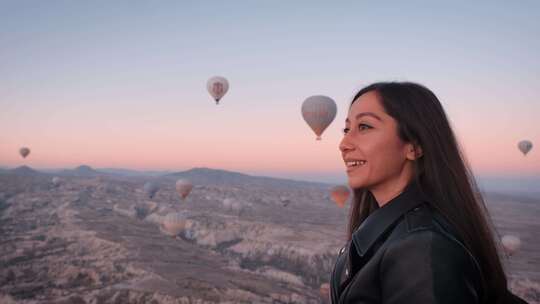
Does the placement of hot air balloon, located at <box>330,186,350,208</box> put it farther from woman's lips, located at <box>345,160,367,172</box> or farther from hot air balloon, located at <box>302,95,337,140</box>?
woman's lips, located at <box>345,160,367,172</box>

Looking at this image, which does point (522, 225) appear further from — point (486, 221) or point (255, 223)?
point (486, 221)

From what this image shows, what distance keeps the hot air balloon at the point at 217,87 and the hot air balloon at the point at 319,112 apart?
539 inches

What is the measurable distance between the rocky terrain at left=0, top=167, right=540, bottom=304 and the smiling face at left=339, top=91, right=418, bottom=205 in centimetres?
1616

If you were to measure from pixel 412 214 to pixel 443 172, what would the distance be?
0.35m

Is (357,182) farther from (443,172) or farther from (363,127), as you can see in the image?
(443,172)

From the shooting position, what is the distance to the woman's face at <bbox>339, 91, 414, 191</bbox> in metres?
1.91

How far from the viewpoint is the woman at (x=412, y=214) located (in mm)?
1335

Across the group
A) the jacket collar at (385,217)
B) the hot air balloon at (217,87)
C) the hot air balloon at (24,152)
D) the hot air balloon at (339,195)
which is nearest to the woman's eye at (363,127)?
the jacket collar at (385,217)

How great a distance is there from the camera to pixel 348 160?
206 cm

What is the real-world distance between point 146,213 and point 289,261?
48.8 m

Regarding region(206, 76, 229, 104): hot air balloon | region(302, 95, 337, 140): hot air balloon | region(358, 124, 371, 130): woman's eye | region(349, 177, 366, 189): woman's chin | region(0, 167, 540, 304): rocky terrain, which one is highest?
region(206, 76, 229, 104): hot air balloon

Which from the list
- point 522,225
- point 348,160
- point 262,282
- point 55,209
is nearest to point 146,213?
point 55,209

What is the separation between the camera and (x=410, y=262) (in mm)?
1354

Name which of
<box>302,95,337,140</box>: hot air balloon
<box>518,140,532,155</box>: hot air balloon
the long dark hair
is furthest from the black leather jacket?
<box>518,140,532,155</box>: hot air balloon
